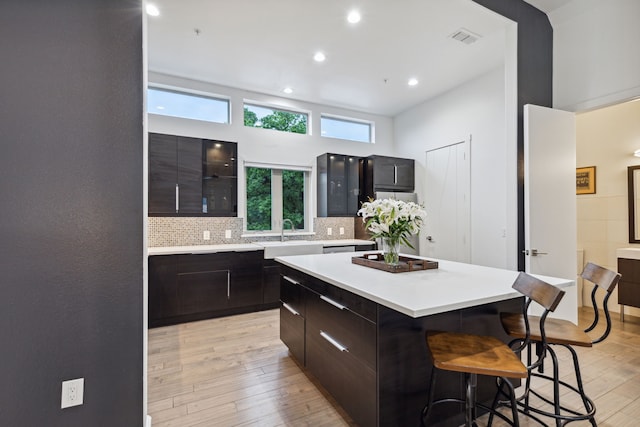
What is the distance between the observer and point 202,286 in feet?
12.5

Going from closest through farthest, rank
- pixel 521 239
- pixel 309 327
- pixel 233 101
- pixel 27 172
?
pixel 27 172 < pixel 309 327 < pixel 521 239 < pixel 233 101

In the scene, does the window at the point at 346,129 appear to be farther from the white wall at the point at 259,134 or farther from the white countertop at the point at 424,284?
the white countertop at the point at 424,284

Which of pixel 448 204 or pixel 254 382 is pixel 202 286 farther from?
pixel 448 204

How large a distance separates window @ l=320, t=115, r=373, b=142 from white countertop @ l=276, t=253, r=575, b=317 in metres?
3.39

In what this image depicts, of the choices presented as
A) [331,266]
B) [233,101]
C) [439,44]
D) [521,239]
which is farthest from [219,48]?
[521,239]

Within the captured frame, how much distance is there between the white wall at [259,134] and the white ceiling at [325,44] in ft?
0.48

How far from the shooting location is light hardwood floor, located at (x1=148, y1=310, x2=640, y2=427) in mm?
1978

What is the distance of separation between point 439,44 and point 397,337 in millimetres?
3275

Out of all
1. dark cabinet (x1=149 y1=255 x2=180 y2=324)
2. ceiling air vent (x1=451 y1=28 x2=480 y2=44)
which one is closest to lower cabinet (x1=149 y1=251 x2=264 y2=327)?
dark cabinet (x1=149 y1=255 x2=180 y2=324)

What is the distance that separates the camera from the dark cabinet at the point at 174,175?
383 cm

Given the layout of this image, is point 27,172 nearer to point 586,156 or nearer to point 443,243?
point 443,243

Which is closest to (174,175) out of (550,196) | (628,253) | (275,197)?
(275,197)

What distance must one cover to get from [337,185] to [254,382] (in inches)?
126

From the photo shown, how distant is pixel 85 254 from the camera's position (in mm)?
1529
